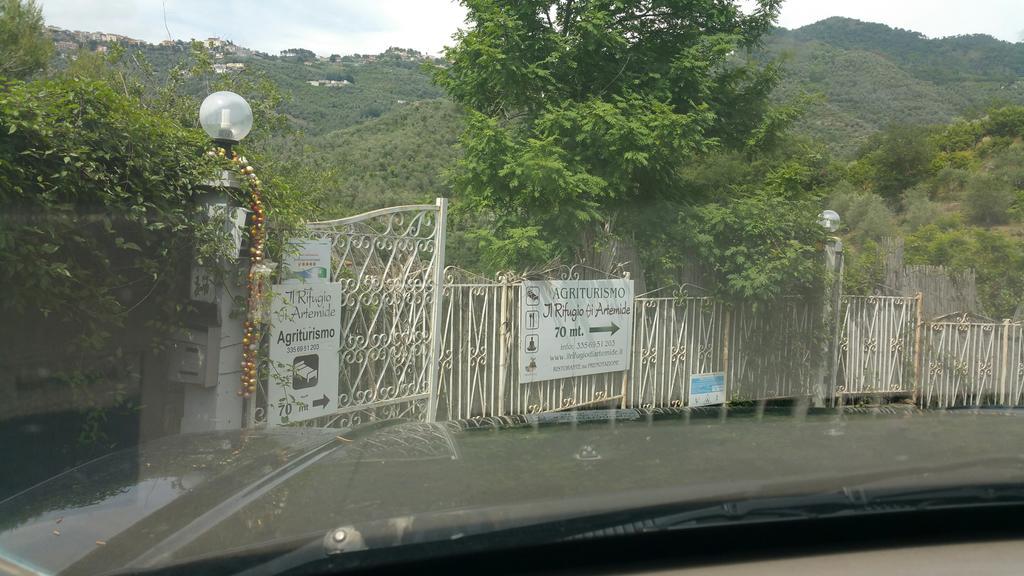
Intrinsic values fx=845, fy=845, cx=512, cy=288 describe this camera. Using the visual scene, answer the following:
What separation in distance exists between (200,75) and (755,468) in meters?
9.68

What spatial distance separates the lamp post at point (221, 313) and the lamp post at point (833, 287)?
7.00 meters

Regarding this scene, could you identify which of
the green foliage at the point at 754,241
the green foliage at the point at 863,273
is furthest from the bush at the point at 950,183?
the green foliage at the point at 754,241

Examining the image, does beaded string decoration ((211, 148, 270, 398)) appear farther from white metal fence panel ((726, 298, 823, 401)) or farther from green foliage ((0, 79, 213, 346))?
white metal fence panel ((726, 298, 823, 401))

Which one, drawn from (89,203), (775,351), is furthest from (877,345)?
(89,203)

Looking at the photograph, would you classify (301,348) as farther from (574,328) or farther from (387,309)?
(574,328)

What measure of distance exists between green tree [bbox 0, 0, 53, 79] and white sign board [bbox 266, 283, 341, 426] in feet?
26.2

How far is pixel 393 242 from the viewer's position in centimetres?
644

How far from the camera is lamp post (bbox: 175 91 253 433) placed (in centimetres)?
511

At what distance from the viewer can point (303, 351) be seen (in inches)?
223

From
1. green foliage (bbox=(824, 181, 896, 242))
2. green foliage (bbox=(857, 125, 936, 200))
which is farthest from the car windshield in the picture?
green foliage (bbox=(857, 125, 936, 200))

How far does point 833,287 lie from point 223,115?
762 centimetres

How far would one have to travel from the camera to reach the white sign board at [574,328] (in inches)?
301

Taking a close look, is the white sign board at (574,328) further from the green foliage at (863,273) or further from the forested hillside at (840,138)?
the green foliage at (863,273)

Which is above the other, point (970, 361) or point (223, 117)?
point (223, 117)
